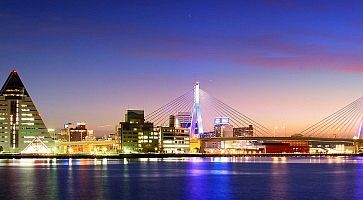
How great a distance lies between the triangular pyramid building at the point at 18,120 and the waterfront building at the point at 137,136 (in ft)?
44.9

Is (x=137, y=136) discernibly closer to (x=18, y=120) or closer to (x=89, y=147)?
(x=89, y=147)

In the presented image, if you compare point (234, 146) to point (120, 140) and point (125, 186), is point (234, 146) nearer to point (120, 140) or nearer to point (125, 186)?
point (120, 140)

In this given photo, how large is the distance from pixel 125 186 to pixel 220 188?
5.31 meters

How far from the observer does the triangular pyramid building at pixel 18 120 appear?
10750 centimetres

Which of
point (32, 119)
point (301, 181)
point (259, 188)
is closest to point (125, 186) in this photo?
point (259, 188)

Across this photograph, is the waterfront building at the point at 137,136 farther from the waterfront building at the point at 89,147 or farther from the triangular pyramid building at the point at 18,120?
the triangular pyramid building at the point at 18,120

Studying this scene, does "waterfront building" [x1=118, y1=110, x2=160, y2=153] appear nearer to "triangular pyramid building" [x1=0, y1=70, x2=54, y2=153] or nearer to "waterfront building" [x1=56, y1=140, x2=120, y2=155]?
"waterfront building" [x1=56, y1=140, x2=120, y2=155]

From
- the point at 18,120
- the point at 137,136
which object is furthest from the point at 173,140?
the point at 18,120

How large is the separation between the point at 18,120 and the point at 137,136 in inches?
866

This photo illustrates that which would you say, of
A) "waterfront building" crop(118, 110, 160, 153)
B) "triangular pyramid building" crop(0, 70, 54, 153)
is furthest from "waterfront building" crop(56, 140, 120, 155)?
"triangular pyramid building" crop(0, 70, 54, 153)

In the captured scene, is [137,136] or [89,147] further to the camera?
[89,147]

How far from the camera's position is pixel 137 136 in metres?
120

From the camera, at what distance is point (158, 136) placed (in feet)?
404

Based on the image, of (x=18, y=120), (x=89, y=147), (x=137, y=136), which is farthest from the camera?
(x=89, y=147)
